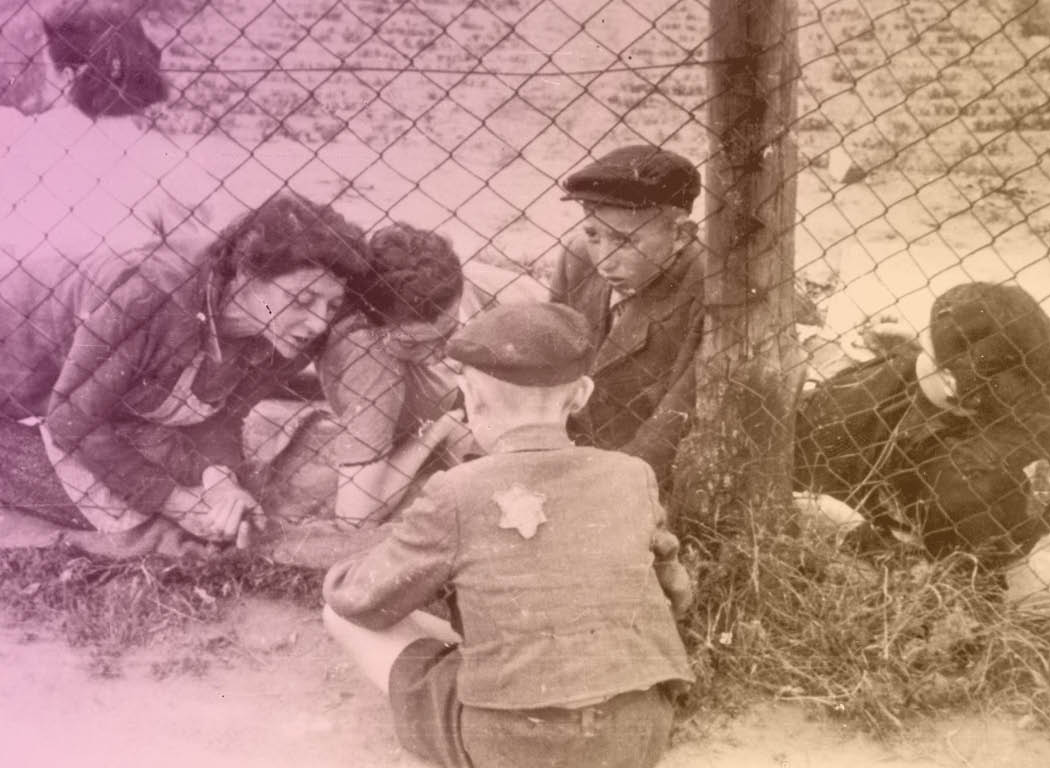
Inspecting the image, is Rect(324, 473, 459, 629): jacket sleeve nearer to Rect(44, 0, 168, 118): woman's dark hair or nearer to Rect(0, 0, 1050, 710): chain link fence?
Rect(0, 0, 1050, 710): chain link fence

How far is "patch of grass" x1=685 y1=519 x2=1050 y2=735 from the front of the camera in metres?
2.99

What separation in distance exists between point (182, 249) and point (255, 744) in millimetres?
1584

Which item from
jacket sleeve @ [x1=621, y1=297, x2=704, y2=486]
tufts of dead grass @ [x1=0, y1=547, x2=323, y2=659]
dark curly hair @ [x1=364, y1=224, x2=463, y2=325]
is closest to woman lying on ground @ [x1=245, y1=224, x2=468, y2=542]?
dark curly hair @ [x1=364, y1=224, x2=463, y2=325]

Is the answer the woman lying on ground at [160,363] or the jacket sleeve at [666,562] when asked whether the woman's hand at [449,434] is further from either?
the jacket sleeve at [666,562]

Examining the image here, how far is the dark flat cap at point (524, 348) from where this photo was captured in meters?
2.62

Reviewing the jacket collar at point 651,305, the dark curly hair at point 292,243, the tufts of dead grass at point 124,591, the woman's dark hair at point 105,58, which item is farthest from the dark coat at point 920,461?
the woman's dark hair at point 105,58

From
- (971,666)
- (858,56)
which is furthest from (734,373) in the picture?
(858,56)

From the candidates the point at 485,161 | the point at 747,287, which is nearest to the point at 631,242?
the point at 747,287

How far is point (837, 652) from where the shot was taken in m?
3.07

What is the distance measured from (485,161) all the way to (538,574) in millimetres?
1833

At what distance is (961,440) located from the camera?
3482 millimetres

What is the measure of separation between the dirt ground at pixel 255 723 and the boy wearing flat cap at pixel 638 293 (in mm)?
911

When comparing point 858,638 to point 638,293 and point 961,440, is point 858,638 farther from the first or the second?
point 638,293

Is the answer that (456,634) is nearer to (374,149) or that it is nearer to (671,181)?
(671,181)
